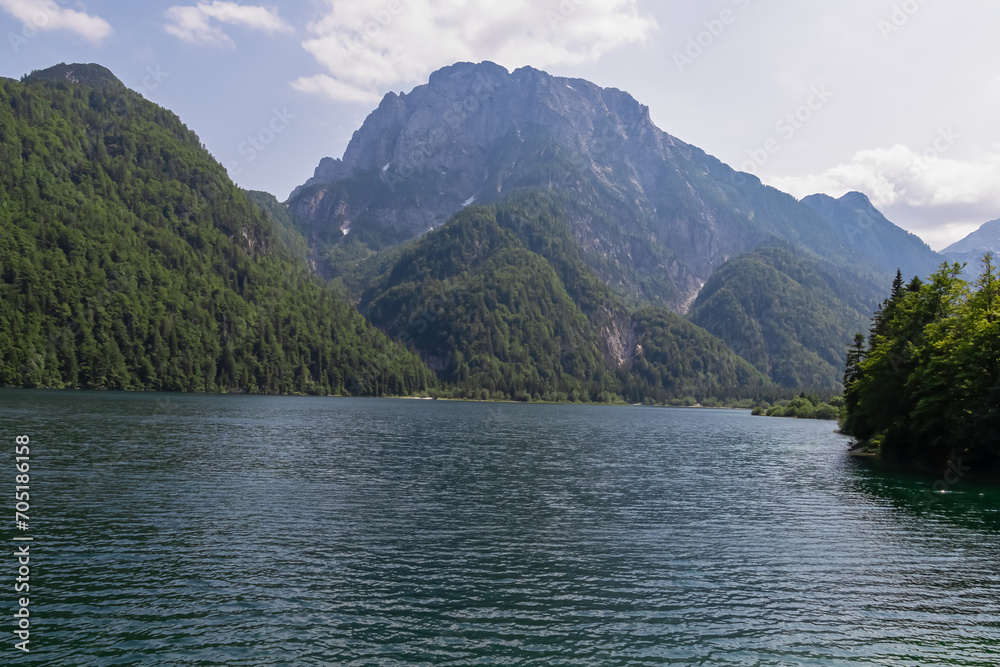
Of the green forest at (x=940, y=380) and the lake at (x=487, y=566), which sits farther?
the green forest at (x=940, y=380)

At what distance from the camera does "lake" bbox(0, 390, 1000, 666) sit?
2395 centimetres

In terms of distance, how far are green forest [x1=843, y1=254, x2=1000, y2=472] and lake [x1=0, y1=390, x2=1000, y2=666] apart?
10648 millimetres

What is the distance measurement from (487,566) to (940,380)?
7042cm

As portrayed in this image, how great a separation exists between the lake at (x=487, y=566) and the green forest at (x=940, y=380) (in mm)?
10648

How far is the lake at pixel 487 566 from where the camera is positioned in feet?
78.6

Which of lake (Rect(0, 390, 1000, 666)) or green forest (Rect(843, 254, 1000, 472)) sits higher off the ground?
green forest (Rect(843, 254, 1000, 472))

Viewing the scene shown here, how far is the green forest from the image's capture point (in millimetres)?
73938

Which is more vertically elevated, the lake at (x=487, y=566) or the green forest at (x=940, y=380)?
the green forest at (x=940, y=380)

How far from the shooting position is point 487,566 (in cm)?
3428

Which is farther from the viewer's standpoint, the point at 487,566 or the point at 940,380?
the point at 940,380

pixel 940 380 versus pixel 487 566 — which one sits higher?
pixel 940 380

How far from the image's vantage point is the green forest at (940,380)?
2911 inches

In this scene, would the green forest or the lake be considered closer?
the lake

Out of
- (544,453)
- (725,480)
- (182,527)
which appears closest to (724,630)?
(182,527)
